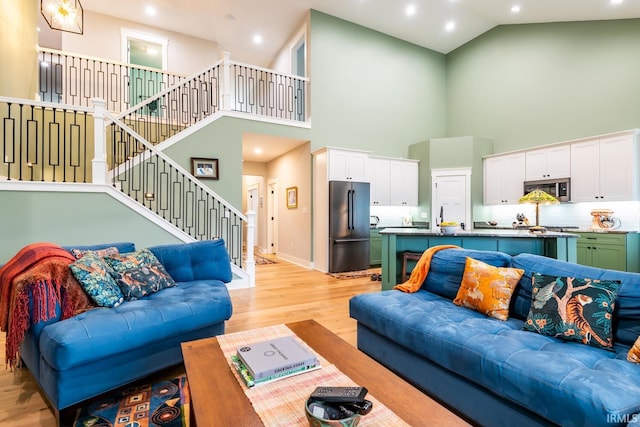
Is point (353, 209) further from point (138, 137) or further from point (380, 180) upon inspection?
point (138, 137)

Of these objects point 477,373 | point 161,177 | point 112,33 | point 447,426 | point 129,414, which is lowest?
point 129,414

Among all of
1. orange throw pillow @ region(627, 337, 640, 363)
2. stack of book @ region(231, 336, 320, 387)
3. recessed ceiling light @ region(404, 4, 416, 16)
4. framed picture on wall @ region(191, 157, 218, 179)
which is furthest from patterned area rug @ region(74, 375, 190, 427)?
recessed ceiling light @ region(404, 4, 416, 16)

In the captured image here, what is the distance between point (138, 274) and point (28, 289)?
2.43ft

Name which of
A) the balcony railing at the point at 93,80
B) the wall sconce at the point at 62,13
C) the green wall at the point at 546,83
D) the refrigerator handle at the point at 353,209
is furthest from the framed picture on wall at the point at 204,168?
the green wall at the point at 546,83

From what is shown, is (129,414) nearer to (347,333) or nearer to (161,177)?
(347,333)

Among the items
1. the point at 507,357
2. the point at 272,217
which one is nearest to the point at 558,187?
the point at 507,357

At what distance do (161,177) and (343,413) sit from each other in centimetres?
527

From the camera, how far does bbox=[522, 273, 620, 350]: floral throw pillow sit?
5.38ft

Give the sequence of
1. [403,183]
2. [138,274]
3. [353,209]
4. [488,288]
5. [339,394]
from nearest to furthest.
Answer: [339,394]
[488,288]
[138,274]
[353,209]
[403,183]

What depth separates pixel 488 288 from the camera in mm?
2170

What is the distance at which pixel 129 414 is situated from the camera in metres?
1.78

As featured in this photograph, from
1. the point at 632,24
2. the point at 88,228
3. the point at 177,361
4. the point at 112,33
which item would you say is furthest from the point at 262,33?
the point at 177,361

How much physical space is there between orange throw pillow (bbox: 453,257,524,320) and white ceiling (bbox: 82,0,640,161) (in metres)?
5.70

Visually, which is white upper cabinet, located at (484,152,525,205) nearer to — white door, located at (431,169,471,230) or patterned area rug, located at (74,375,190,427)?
white door, located at (431,169,471,230)
